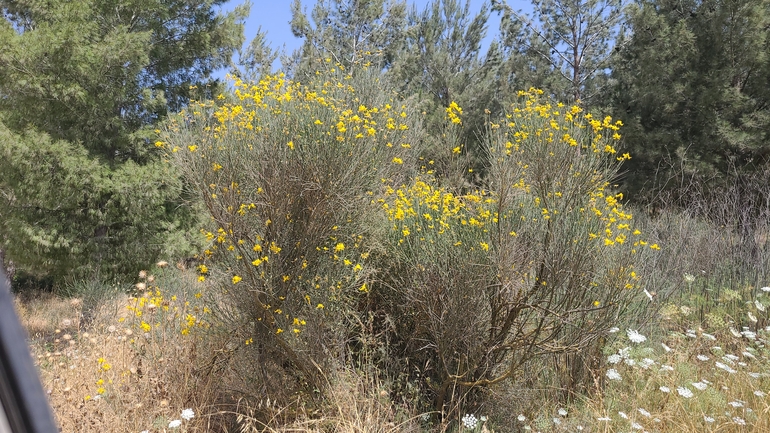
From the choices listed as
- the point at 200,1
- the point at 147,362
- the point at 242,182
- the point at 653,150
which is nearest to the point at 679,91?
the point at 653,150

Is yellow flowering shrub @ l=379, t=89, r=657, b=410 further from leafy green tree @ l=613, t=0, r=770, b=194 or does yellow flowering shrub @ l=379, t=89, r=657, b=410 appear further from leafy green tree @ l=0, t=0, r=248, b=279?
leafy green tree @ l=613, t=0, r=770, b=194

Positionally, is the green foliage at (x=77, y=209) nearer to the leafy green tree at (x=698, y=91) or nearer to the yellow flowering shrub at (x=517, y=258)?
the yellow flowering shrub at (x=517, y=258)

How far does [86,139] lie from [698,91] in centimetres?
1167

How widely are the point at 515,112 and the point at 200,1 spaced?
25.3ft

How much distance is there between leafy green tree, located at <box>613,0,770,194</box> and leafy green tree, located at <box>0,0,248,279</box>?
9174 mm

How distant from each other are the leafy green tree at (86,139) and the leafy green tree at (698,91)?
30.1 ft

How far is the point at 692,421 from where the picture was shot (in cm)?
344

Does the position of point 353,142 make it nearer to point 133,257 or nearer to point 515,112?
point 515,112

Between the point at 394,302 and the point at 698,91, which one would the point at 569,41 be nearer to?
the point at 698,91

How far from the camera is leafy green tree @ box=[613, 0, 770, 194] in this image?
9.98 m

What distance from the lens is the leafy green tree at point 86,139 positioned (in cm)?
766

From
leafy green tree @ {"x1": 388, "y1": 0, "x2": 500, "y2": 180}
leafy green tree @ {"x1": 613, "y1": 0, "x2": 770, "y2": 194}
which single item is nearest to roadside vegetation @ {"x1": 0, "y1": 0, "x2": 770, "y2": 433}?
leafy green tree @ {"x1": 613, "y1": 0, "x2": 770, "y2": 194}

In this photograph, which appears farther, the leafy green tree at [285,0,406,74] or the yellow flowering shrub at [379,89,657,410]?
the leafy green tree at [285,0,406,74]

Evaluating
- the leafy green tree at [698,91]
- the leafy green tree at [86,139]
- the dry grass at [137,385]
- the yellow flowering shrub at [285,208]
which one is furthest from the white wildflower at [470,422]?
the leafy green tree at [698,91]
